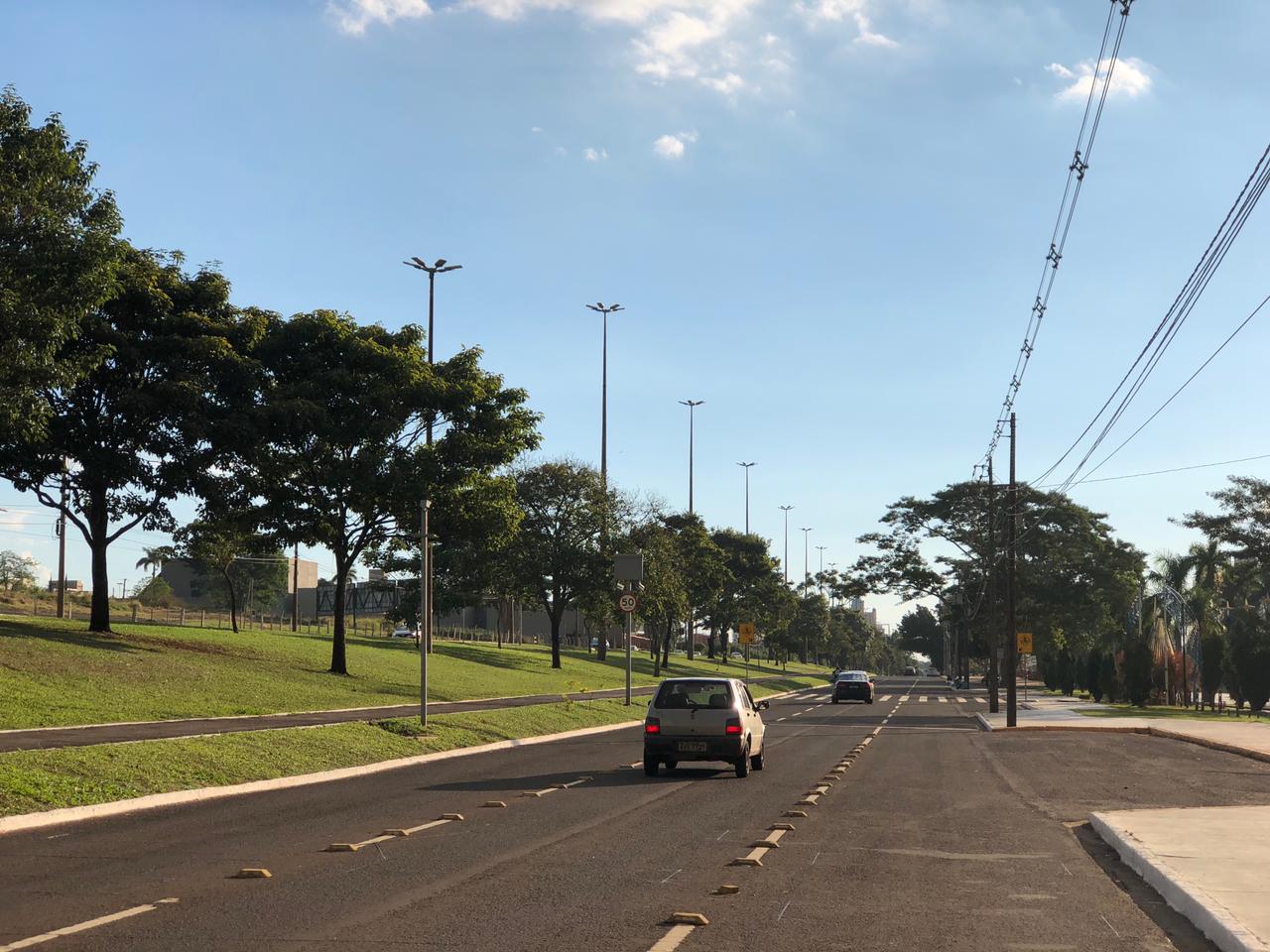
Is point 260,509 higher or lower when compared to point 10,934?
higher

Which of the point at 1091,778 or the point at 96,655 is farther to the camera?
the point at 96,655

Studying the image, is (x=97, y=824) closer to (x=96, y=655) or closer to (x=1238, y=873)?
(x=1238, y=873)

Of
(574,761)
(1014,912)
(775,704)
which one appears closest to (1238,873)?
(1014,912)

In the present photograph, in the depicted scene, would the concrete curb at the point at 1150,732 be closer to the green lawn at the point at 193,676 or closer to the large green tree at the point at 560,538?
the green lawn at the point at 193,676

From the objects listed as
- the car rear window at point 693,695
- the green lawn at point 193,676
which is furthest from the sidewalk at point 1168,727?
the green lawn at point 193,676

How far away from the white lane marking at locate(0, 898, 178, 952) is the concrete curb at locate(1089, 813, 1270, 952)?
694 centimetres

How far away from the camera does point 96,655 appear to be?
110ft

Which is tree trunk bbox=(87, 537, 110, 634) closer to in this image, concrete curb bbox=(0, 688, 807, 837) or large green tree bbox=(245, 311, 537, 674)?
large green tree bbox=(245, 311, 537, 674)

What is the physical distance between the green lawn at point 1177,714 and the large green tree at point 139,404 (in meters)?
33.9

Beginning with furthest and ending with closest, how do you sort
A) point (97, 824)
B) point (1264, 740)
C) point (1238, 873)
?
point (1264, 740)
point (97, 824)
point (1238, 873)

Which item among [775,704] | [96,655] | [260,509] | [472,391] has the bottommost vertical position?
[775,704]

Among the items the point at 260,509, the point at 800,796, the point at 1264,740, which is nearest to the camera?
the point at 800,796

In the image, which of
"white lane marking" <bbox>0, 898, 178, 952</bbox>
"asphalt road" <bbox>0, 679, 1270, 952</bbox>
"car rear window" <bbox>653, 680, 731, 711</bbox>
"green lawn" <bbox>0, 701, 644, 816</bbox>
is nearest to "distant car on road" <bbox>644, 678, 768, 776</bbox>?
"car rear window" <bbox>653, 680, 731, 711</bbox>

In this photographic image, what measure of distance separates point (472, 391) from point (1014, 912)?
112 ft
